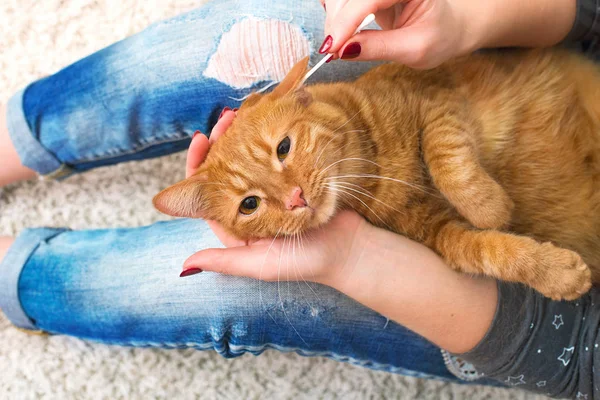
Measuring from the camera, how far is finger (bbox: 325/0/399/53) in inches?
36.5

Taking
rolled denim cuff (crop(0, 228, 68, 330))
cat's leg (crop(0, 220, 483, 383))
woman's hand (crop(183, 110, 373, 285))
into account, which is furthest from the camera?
rolled denim cuff (crop(0, 228, 68, 330))

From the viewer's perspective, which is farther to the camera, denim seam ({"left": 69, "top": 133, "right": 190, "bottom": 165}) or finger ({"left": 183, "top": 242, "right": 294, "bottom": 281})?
denim seam ({"left": 69, "top": 133, "right": 190, "bottom": 165})

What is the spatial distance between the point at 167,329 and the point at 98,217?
2.35ft

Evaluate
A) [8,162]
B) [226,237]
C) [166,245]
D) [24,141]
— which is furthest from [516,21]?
[8,162]

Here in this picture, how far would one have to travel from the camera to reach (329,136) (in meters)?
1.13

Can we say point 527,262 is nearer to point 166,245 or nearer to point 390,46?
point 390,46

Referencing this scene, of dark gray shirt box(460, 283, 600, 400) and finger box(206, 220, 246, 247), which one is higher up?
finger box(206, 220, 246, 247)

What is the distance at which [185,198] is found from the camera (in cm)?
116

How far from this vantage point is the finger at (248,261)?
1.13 meters

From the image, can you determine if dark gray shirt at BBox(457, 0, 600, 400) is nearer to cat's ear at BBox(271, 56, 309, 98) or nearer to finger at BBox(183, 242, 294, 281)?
finger at BBox(183, 242, 294, 281)

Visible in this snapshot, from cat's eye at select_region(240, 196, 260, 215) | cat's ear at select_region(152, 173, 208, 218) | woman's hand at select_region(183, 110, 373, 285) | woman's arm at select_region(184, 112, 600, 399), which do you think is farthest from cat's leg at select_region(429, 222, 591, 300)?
cat's ear at select_region(152, 173, 208, 218)

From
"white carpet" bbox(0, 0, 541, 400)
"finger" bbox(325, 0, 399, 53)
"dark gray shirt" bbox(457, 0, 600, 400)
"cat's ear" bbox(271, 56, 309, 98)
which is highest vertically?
"finger" bbox(325, 0, 399, 53)

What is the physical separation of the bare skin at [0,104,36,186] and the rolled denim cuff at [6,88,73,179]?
3cm

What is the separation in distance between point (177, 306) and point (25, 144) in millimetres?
722
